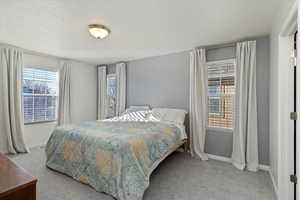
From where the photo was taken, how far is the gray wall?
2693 mm

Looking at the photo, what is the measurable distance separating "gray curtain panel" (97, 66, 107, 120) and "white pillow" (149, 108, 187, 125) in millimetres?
2116

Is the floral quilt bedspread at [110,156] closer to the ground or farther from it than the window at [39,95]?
closer to the ground

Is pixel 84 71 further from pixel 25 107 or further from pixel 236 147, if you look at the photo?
pixel 236 147

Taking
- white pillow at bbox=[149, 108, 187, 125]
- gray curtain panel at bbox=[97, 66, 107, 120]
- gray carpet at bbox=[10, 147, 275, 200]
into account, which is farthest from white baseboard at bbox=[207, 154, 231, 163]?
gray curtain panel at bbox=[97, 66, 107, 120]

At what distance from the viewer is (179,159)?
3.07m

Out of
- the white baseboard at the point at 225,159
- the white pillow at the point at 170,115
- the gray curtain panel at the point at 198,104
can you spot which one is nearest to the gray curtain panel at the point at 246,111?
the white baseboard at the point at 225,159

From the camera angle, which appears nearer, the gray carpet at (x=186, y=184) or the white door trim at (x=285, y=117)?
the white door trim at (x=285, y=117)

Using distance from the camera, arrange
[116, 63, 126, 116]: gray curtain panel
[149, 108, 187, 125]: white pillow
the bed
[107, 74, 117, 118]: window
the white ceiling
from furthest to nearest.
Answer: [107, 74, 117, 118]: window → [116, 63, 126, 116]: gray curtain panel → [149, 108, 187, 125]: white pillow → the white ceiling → the bed

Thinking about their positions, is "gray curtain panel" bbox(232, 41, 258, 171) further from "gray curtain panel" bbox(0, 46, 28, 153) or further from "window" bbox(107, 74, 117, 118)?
"gray curtain panel" bbox(0, 46, 28, 153)

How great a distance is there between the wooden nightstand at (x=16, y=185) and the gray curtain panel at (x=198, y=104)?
109 inches

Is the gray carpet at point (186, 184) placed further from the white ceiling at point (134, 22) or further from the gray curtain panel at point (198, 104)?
the white ceiling at point (134, 22)

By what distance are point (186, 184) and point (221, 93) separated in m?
1.94

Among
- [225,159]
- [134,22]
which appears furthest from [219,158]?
[134,22]

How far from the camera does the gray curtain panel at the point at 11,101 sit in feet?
10.3
